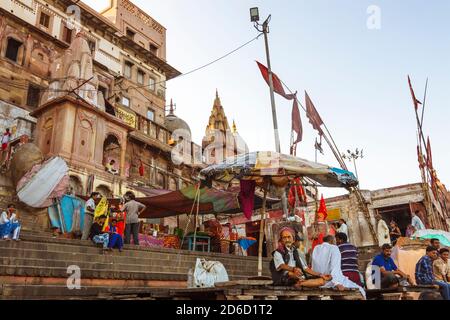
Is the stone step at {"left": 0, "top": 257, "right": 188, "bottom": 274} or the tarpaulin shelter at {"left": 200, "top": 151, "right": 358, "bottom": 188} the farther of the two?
the tarpaulin shelter at {"left": 200, "top": 151, "right": 358, "bottom": 188}

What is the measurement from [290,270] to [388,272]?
2.67 metres

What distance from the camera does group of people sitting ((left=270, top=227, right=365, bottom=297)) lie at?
5.87m

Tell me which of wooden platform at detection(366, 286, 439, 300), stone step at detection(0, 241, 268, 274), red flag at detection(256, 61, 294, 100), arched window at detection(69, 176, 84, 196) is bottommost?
wooden platform at detection(366, 286, 439, 300)

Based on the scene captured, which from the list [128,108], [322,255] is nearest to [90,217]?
[322,255]

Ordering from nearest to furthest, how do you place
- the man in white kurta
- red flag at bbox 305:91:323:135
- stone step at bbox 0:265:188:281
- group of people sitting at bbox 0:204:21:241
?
the man in white kurta
stone step at bbox 0:265:188:281
group of people sitting at bbox 0:204:21:241
red flag at bbox 305:91:323:135

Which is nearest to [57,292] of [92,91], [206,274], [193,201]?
[206,274]

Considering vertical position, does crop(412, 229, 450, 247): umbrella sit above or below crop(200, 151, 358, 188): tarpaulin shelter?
below

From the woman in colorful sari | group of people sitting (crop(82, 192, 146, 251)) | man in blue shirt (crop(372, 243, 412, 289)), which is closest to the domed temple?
group of people sitting (crop(82, 192, 146, 251))

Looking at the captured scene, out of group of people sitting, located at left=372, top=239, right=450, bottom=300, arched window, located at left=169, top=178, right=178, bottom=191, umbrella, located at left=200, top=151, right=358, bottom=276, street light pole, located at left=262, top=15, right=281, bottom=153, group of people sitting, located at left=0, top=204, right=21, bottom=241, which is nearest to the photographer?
group of people sitting, located at left=372, top=239, right=450, bottom=300

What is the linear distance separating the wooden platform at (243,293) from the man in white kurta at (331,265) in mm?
329

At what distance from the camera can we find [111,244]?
30.7 ft

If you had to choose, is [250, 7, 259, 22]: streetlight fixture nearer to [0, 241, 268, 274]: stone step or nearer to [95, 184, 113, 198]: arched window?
[0, 241, 268, 274]: stone step
